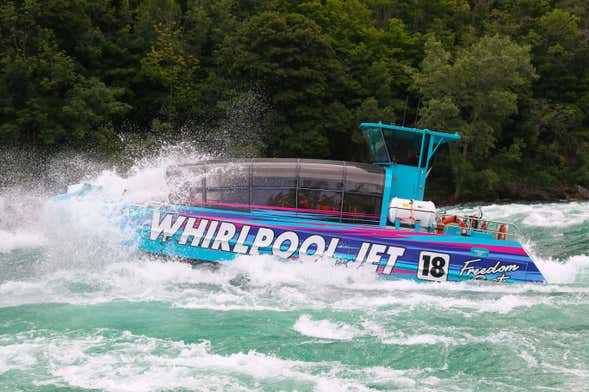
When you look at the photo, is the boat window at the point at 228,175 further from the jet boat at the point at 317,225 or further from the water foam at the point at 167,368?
the water foam at the point at 167,368

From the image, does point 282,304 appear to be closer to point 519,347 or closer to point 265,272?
point 265,272

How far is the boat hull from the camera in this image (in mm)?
13852

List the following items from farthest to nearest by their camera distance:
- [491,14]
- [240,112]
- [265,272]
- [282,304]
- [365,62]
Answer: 1. [491,14]
2. [365,62]
3. [240,112]
4. [265,272]
5. [282,304]

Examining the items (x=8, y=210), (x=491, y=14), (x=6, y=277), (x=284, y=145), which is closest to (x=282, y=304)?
(x=6, y=277)

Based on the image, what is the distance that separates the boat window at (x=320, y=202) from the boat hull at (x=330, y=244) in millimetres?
229

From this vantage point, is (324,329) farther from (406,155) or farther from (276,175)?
(406,155)

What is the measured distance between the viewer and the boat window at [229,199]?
1420 cm

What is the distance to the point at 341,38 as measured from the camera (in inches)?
1742

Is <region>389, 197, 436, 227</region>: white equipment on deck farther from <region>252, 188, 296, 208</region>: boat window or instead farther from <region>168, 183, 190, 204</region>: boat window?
<region>168, 183, 190, 204</region>: boat window

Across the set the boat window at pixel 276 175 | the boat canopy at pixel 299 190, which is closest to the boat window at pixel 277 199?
the boat canopy at pixel 299 190

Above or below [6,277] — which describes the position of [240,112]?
above

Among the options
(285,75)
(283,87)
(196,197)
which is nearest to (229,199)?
(196,197)

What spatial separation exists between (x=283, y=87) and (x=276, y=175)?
23.4 metres

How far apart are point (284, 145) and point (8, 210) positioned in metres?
16.4
